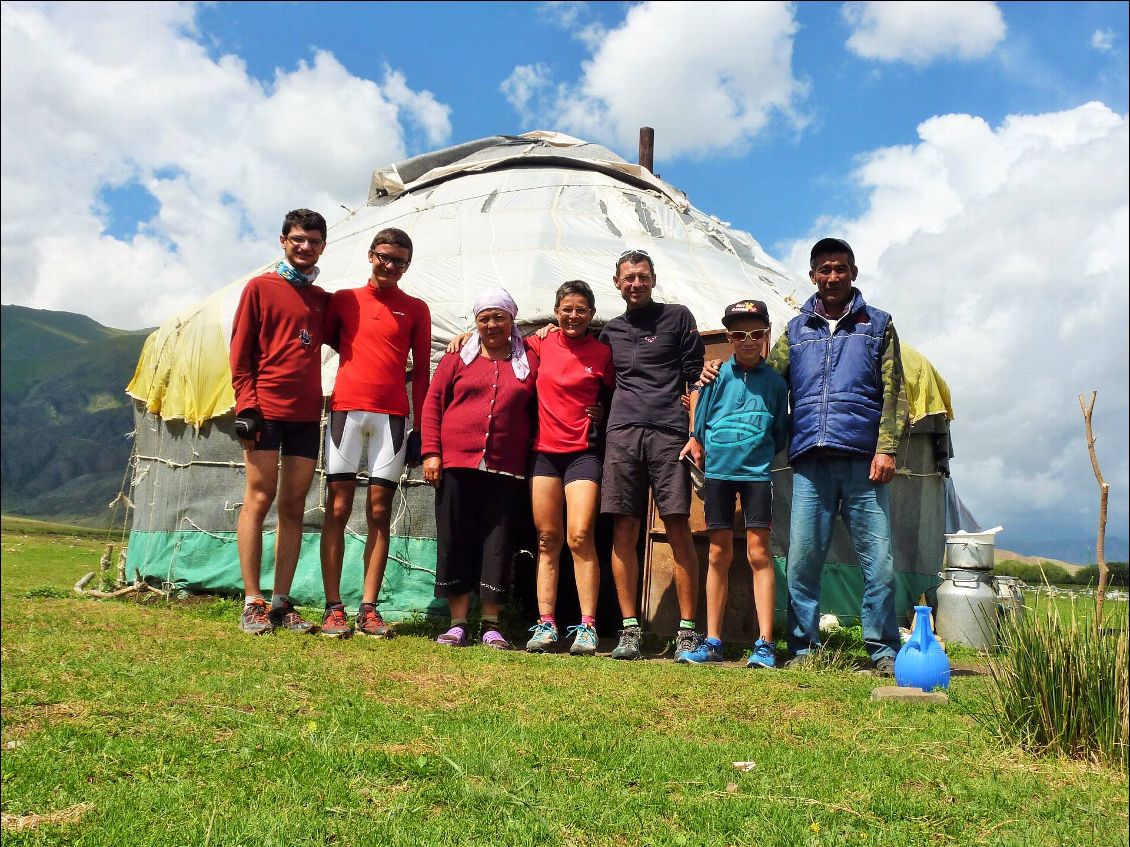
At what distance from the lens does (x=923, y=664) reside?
3811mm

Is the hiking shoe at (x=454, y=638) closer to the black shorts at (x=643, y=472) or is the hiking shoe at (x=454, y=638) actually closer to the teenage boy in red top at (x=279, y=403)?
the teenage boy in red top at (x=279, y=403)

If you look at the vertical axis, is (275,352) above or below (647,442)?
above

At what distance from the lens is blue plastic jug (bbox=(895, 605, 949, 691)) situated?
3.81 meters

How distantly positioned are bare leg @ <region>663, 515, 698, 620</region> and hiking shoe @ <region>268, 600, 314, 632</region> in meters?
1.84

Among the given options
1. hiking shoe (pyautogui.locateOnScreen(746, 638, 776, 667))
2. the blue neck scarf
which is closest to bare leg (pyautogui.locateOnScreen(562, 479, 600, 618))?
hiking shoe (pyautogui.locateOnScreen(746, 638, 776, 667))

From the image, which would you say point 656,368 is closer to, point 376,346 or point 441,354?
point 376,346

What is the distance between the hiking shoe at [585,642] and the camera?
458 centimetres

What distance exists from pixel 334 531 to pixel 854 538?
2.57 meters

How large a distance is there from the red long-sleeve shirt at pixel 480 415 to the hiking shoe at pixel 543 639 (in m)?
0.77

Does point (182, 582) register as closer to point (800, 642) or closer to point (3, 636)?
point (3, 636)

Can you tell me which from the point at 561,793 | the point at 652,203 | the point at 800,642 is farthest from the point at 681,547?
the point at 652,203

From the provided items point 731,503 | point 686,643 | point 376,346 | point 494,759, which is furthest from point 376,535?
point 494,759

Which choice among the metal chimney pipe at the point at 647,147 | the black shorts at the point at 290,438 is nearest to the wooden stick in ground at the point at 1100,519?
the black shorts at the point at 290,438

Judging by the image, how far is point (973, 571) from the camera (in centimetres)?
605
